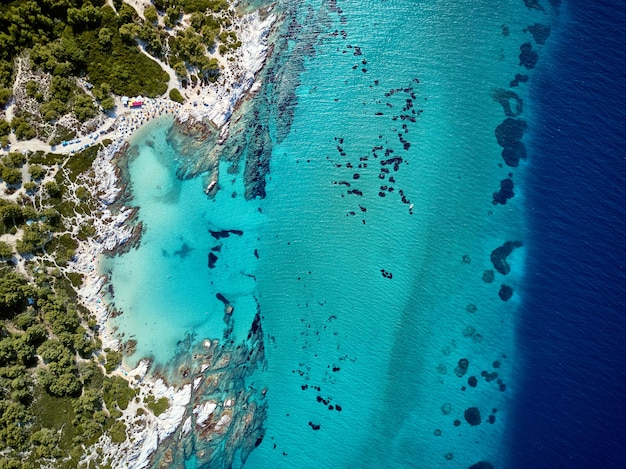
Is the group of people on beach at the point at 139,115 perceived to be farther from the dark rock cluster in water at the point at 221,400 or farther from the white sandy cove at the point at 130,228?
the dark rock cluster in water at the point at 221,400

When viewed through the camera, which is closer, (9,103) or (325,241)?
(9,103)

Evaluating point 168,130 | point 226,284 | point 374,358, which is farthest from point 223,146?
point 374,358

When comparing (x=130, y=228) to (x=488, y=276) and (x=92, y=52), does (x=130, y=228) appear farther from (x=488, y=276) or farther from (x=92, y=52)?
(x=488, y=276)

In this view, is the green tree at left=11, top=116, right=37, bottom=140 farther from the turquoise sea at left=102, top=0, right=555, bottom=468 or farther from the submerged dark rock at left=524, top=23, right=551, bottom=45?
the submerged dark rock at left=524, top=23, right=551, bottom=45

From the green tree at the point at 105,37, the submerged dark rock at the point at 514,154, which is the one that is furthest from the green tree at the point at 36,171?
the submerged dark rock at the point at 514,154

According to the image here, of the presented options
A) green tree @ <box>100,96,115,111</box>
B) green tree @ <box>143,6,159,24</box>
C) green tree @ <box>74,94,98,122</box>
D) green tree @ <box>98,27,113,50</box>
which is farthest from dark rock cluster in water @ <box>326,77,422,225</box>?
green tree @ <box>98,27,113,50</box>

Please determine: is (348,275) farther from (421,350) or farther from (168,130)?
(168,130)
